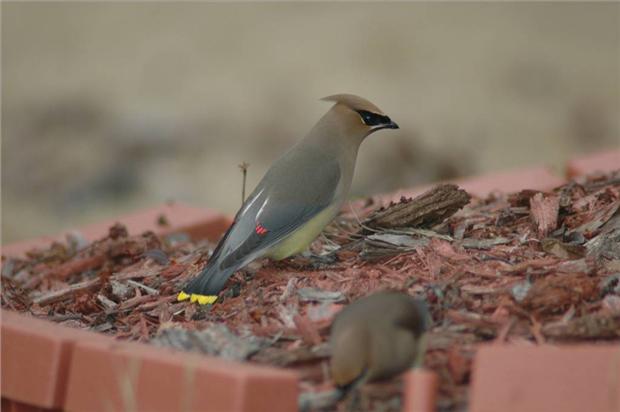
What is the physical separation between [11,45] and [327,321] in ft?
27.0

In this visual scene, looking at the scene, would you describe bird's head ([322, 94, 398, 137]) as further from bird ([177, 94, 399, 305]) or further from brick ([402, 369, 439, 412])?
brick ([402, 369, 439, 412])

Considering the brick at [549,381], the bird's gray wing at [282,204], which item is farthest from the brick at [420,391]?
the bird's gray wing at [282,204]

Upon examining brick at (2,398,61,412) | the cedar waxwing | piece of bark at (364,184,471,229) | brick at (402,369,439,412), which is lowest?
brick at (2,398,61,412)

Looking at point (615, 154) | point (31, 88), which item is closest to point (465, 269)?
point (615, 154)

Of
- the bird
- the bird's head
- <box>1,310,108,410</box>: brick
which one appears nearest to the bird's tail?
the bird

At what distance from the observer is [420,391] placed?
10.5ft

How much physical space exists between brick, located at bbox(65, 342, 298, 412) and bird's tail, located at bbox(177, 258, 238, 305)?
75 centimetres

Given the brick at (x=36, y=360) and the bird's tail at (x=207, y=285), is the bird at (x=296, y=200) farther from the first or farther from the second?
the brick at (x=36, y=360)

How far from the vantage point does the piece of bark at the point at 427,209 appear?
469 centimetres

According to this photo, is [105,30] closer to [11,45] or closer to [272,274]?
[11,45]

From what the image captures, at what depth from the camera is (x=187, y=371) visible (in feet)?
11.1

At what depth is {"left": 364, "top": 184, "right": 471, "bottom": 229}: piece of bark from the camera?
4688mm

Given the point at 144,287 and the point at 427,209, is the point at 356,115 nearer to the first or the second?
the point at 427,209

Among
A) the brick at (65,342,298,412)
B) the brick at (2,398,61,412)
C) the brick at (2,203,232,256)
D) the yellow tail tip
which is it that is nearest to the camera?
the brick at (65,342,298,412)
